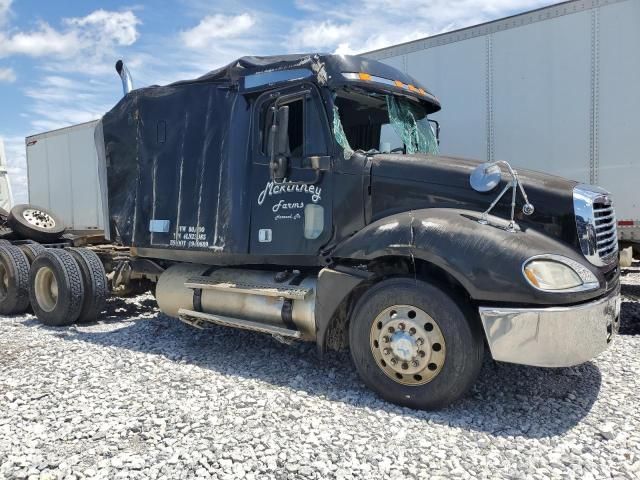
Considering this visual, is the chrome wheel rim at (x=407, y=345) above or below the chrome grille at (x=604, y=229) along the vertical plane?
below

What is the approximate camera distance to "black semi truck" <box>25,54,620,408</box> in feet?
12.5

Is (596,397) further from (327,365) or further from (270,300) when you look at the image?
(270,300)

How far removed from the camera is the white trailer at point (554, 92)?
6.37 metres

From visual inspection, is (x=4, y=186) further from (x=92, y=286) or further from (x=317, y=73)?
(x=317, y=73)

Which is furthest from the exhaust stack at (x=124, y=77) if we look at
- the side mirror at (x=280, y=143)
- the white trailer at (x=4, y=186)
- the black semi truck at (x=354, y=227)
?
the white trailer at (x=4, y=186)

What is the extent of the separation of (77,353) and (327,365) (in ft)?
8.51

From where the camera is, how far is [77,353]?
5.69 m

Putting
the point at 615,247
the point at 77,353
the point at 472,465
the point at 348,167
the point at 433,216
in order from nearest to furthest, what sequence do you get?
the point at 472,465 → the point at 433,216 → the point at 615,247 → the point at 348,167 → the point at 77,353

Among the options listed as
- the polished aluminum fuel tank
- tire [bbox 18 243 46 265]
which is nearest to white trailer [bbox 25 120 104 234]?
tire [bbox 18 243 46 265]

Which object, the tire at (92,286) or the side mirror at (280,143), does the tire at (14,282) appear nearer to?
the tire at (92,286)

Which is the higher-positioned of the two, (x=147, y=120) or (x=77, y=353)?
(x=147, y=120)

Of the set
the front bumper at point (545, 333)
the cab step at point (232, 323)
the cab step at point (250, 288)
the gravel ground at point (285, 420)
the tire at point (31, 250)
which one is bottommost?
the gravel ground at point (285, 420)

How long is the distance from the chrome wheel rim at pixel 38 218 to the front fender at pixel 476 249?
7.15m

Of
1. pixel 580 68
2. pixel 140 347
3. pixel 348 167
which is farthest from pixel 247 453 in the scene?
pixel 580 68
